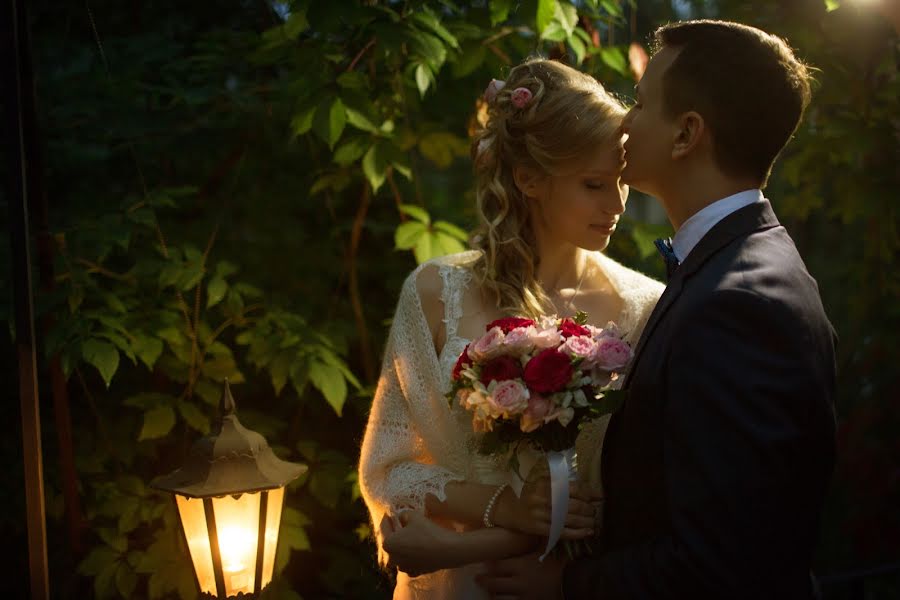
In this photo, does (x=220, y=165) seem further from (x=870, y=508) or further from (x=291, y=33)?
(x=870, y=508)

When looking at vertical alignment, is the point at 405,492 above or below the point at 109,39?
below

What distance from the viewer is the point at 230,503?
2.31 meters

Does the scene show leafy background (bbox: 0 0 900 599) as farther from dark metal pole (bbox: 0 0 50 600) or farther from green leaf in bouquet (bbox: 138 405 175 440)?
dark metal pole (bbox: 0 0 50 600)

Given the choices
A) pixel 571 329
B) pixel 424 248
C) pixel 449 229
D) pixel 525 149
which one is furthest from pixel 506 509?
pixel 449 229

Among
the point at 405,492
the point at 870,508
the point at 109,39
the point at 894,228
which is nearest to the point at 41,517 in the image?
the point at 405,492

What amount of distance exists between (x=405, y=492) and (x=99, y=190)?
2.19 m

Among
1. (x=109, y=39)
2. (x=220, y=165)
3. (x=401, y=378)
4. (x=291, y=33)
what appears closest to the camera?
(x=401, y=378)

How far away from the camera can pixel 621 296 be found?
2.57m

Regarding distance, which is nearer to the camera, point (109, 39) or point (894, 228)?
point (109, 39)

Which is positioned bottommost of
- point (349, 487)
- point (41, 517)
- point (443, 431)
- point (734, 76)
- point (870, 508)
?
point (870, 508)

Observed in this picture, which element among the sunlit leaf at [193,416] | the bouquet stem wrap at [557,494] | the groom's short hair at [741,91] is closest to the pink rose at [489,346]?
the bouquet stem wrap at [557,494]

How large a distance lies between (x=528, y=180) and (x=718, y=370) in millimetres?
1032

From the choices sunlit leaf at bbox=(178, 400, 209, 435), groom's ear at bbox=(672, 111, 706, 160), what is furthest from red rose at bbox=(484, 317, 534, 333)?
sunlit leaf at bbox=(178, 400, 209, 435)

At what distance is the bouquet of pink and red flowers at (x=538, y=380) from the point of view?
6.01 ft
